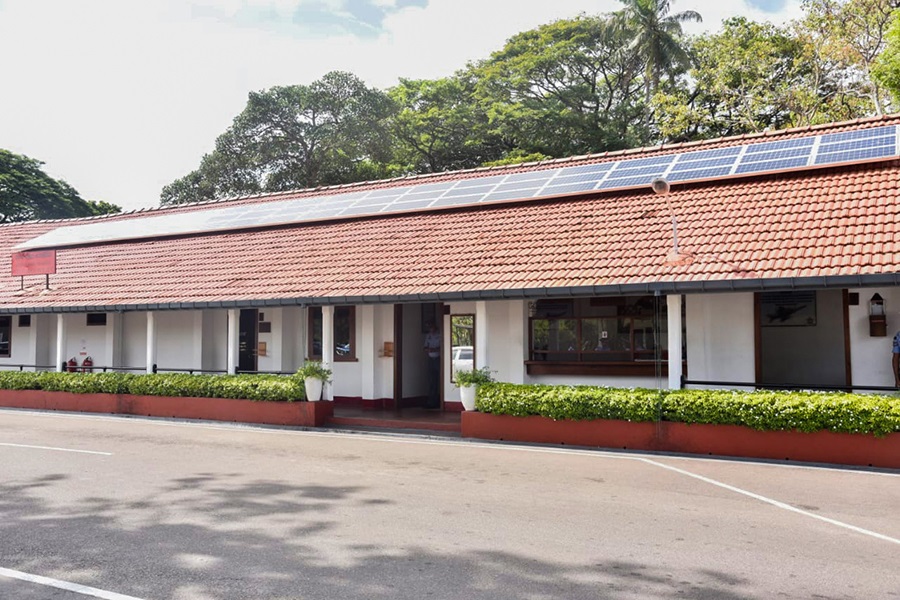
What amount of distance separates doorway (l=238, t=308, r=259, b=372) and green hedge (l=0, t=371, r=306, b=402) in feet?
8.23

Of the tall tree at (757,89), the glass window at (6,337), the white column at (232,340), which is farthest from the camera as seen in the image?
the tall tree at (757,89)

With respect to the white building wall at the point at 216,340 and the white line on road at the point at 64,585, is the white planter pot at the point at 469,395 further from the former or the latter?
the white building wall at the point at 216,340

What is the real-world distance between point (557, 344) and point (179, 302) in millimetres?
8065

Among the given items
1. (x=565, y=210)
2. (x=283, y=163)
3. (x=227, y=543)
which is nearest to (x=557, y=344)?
(x=565, y=210)

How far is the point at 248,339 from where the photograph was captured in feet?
64.1

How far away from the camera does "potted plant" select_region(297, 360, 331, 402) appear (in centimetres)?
1491

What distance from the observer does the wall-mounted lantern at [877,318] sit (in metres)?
12.4

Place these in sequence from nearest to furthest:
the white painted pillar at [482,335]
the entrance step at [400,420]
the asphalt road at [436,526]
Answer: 1. the asphalt road at [436,526]
2. the white painted pillar at [482,335]
3. the entrance step at [400,420]

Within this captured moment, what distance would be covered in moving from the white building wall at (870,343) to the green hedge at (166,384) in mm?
9643

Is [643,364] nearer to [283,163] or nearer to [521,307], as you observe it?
[521,307]

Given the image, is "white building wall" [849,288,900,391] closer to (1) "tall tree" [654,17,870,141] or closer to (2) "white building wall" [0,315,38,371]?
(1) "tall tree" [654,17,870,141]

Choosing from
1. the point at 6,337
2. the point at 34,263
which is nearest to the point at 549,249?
the point at 34,263

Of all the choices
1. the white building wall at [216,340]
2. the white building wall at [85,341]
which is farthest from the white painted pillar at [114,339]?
the white building wall at [216,340]

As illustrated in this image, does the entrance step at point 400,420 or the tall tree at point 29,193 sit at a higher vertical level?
the tall tree at point 29,193
